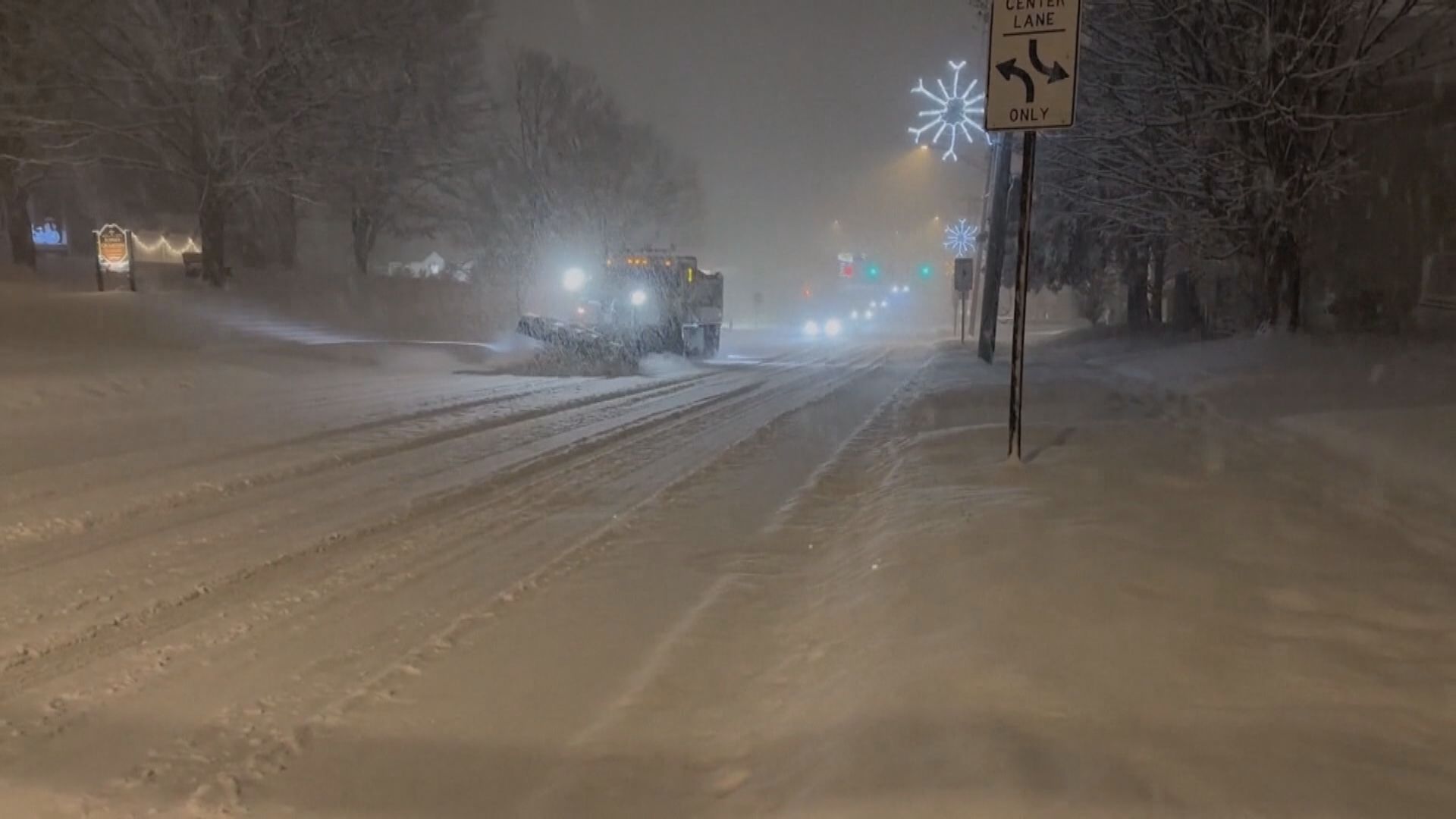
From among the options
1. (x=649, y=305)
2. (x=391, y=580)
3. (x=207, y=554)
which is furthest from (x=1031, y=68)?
(x=649, y=305)

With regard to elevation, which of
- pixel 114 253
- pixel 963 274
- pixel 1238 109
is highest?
pixel 1238 109

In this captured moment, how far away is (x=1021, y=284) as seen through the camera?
9.02 metres

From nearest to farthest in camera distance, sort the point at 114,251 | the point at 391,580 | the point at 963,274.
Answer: the point at 391,580 → the point at 114,251 → the point at 963,274

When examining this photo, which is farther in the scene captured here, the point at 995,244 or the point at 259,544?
the point at 995,244

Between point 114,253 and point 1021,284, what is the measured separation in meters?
28.4

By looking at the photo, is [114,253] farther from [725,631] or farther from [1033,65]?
[725,631]

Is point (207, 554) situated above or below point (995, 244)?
below

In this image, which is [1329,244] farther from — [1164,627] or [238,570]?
[238,570]

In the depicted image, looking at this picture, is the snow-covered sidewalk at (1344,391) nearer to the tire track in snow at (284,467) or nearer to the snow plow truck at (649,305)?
the tire track in snow at (284,467)

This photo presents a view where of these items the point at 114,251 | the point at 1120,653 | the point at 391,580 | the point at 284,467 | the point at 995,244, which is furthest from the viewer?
the point at 114,251

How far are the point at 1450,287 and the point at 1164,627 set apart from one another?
914 inches

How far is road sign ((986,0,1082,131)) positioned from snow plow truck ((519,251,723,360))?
59.9 ft

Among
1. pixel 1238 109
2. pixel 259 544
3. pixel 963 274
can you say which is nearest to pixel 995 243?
pixel 1238 109

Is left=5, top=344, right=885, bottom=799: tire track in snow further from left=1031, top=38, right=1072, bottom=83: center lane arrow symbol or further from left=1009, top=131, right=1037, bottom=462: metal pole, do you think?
left=1031, top=38, right=1072, bottom=83: center lane arrow symbol
